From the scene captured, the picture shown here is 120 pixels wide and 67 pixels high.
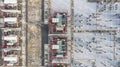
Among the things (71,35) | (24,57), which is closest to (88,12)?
(71,35)

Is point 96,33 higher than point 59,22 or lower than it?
lower

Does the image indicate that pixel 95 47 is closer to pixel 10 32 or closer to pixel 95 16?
pixel 95 16

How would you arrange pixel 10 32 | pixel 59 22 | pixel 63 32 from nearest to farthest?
1. pixel 59 22
2. pixel 63 32
3. pixel 10 32

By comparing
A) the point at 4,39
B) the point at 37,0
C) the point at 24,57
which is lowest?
the point at 24,57

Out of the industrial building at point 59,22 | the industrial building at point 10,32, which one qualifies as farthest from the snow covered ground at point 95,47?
the industrial building at point 10,32

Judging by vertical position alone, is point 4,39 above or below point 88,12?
below

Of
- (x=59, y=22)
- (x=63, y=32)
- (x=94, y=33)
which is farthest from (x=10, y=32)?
(x=94, y=33)

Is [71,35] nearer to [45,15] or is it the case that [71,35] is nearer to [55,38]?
[55,38]
